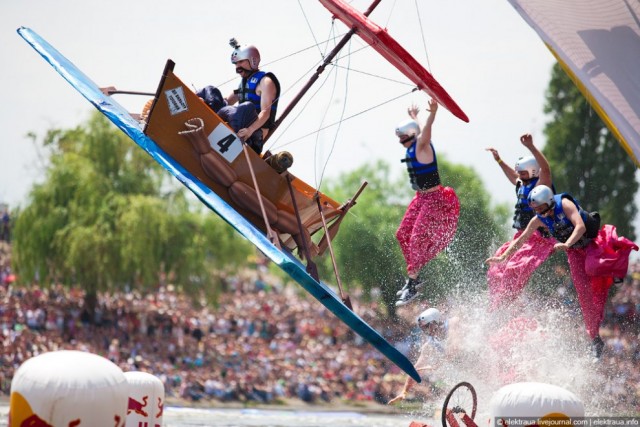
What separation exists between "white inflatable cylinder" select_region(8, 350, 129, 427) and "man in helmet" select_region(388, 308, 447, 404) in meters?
6.58

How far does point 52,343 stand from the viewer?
30.4m

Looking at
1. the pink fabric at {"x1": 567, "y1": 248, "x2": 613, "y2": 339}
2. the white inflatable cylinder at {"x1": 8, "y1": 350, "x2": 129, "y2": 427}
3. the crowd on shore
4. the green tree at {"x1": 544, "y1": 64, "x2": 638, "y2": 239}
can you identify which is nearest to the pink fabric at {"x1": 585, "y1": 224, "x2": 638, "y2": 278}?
the pink fabric at {"x1": 567, "y1": 248, "x2": 613, "y2": 339}

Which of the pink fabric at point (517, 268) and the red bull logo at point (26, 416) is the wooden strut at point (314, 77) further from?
the red bull logo at point (26, 416)

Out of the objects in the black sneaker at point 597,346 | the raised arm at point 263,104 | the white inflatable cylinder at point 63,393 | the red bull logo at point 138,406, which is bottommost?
the black sneaker at point 597,346

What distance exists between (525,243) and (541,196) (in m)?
1.52

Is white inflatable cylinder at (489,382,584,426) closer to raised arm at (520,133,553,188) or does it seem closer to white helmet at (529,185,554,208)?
white helmet at (529,185,554,208)

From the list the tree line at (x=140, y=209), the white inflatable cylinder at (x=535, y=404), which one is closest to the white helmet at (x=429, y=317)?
the white inflatable cylinder at (x=535, y=404)

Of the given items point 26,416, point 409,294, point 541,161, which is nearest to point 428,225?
point 409,294

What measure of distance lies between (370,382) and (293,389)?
221cm

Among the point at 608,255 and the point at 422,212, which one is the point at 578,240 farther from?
the point at 422,212

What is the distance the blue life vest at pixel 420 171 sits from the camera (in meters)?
14.7

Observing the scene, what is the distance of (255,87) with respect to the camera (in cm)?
1448

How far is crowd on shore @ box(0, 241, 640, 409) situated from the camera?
99.0 feet

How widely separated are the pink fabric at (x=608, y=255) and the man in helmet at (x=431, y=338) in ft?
8.19
